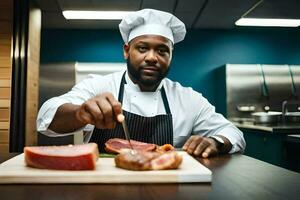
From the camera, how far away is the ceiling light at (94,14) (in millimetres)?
4223


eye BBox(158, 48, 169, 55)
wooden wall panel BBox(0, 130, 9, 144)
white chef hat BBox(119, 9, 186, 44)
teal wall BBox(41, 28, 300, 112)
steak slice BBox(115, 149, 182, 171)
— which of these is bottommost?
wooden wall panel BBox(0, 130, 9, 144)

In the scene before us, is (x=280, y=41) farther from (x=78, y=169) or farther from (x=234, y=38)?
(x=78, y=169)

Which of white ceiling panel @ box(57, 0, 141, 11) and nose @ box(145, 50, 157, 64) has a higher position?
white ceiling panel @ box(57, 0, 141, 11)

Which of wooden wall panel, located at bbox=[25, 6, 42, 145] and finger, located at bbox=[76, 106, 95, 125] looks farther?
wooden wall panel, located at bbox=[25, 6, 42, 145]

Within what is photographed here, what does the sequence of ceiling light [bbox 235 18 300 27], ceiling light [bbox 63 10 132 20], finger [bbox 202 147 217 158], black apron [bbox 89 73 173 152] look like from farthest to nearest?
1. ceiling light [bbox 235 18 300 27]
2. ceiling light [bbox 63 10 132 20]
3. black apron [bbox 89 73 173 152]
4. finger [bbox 202 147 217 158]

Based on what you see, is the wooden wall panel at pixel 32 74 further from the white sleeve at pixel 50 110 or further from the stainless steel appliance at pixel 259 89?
the stainless steel appliance at pixel 259 89

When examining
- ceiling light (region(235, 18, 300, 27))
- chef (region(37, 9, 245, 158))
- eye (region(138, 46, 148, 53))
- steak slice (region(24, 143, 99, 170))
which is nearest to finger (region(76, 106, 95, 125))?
steak slice (region(24, 143, 99, 170))

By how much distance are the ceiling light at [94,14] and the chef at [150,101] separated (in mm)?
2210

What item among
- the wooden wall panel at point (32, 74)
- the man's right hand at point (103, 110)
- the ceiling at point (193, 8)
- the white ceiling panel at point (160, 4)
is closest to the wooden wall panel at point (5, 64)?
the wooden wall panel at point (32, 74)

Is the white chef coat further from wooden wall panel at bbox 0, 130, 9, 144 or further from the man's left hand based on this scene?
wooden wall panel at bbox 0, 130, 9, 144

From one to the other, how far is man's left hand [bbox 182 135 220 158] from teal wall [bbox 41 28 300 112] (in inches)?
149

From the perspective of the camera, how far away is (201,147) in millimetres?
1382

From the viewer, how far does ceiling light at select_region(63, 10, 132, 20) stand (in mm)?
4223

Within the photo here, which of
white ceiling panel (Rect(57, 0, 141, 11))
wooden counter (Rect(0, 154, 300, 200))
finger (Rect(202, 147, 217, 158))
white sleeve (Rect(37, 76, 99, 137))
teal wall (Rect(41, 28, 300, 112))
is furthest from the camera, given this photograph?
teal wall (Rect(41, 28, 300, 112))
